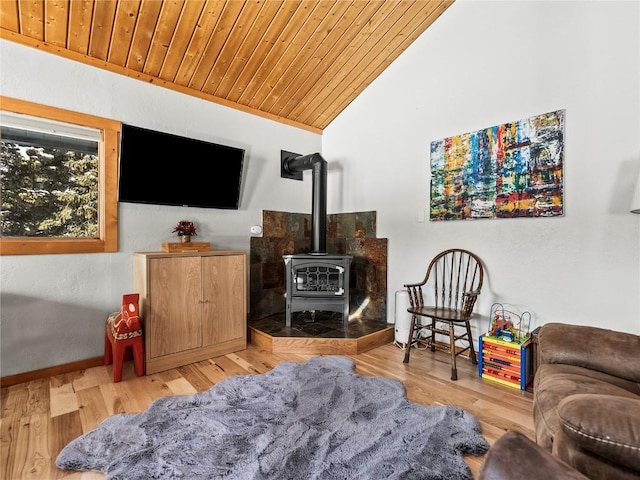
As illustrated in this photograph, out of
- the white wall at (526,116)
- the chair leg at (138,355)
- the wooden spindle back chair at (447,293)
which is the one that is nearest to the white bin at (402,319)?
the wooden spindle back chair at (447,293)

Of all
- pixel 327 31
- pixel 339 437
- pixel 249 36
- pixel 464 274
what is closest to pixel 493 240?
pixel 464 274

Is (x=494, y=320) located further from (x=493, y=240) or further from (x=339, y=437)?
(x=339, y=437)

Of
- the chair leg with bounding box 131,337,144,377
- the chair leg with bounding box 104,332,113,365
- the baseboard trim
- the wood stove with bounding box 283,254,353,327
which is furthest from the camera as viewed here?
the wood stove with bounding box 283,254,353,327

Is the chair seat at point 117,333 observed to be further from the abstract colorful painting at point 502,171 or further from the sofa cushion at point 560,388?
the abstract colorful painting at point 502,171

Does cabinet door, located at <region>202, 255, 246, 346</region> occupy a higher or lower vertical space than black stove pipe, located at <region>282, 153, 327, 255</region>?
lower

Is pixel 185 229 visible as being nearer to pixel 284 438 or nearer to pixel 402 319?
pixel 284 438

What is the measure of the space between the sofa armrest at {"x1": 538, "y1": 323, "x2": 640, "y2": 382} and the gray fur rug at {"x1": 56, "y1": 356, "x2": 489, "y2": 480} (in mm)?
569

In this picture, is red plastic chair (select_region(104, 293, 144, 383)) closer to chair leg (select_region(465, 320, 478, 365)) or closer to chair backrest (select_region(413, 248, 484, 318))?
chair backrest (select_region(413, 248, 484, 318))

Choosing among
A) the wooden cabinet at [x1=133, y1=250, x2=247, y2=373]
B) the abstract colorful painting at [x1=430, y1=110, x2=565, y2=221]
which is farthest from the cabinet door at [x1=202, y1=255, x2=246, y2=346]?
the abstract colorful painting at [x1=430, y1=110, x2=565, y2=221]

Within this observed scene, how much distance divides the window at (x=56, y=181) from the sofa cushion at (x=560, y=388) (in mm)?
2923

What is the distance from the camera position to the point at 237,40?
2504 mm

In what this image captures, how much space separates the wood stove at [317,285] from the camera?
9.68ft

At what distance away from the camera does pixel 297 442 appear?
148cm

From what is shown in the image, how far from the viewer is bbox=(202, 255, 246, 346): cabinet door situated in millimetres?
2596
